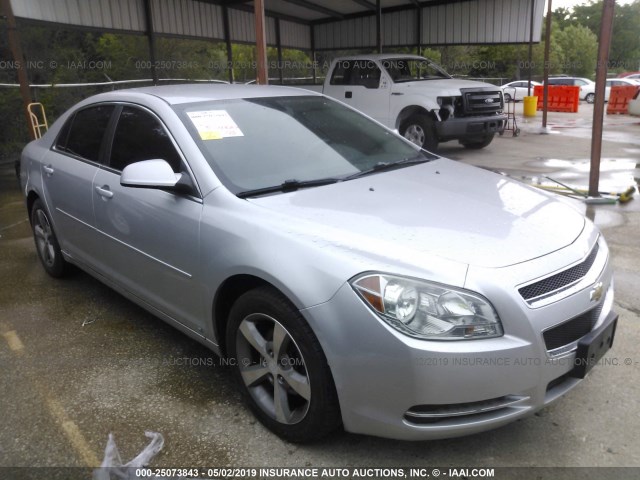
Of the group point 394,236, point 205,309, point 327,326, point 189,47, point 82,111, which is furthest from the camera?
point 189,47

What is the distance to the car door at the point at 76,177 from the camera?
3.69 m

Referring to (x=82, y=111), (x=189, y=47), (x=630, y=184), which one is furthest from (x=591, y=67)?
(x=82, y=111)

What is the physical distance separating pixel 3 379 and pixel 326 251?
7.30 ft

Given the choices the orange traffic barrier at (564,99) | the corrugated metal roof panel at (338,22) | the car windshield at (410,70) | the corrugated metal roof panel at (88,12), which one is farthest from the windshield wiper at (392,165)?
the orange traffic barrier at (564,99)

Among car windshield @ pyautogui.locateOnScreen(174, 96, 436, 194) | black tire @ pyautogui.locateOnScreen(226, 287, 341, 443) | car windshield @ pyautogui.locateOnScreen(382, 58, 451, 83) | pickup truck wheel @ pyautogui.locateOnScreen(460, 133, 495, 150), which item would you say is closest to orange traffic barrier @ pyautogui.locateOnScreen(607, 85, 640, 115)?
pickup truck wheel @ pyautogui.locateOnScreen(460, 133, 495, 150)

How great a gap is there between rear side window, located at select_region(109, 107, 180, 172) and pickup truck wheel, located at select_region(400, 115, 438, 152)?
725 cm

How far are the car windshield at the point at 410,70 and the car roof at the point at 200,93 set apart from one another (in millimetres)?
7122

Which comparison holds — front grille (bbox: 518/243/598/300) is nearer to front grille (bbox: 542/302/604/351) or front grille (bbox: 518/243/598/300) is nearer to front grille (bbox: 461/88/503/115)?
front grille (bbox: 542/302/604/351)

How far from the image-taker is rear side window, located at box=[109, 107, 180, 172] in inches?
120

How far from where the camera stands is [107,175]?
348 centimetres

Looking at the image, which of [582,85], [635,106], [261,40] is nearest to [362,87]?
[261,40]

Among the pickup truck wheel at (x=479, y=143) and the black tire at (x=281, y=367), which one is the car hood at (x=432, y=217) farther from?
the pickup truck wheel at (x=479, y=143)

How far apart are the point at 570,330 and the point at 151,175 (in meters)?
2.04

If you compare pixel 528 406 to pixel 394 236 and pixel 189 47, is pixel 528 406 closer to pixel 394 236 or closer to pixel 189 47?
pixel 394 236
